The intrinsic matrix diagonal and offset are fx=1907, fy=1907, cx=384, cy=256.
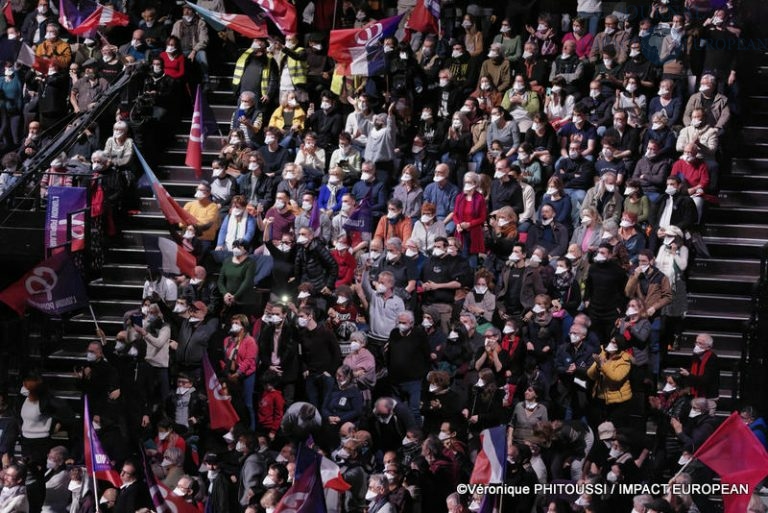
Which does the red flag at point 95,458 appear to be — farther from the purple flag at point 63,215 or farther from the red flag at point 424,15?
the red flag at point 424,15

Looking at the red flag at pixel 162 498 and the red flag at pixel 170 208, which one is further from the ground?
the red flag at pixel 170 208

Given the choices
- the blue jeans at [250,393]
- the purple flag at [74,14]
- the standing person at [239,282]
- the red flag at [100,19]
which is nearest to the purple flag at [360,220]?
the standing person at [239,282]

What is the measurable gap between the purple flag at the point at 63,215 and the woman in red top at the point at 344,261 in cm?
367

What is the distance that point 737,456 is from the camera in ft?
65.7

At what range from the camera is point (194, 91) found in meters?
28.7

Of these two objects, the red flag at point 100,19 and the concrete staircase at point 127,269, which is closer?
the concrete staircase at point 127,269

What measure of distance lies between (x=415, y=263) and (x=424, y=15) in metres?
5.07

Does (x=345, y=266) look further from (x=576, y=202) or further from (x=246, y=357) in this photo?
(x=576, y=202)

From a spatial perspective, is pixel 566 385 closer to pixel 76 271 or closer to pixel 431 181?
pixel 431 181

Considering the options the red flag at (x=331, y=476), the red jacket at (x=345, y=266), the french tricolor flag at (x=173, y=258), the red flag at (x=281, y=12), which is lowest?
the red flag at (x=331, y=476)

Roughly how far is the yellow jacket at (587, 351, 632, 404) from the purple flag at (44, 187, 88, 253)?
7523mm

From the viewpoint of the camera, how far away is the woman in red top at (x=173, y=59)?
28.0m

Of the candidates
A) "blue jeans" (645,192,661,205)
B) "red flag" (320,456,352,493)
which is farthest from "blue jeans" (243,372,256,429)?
"blue jeans" (645,192,661,205)

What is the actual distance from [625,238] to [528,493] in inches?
172
